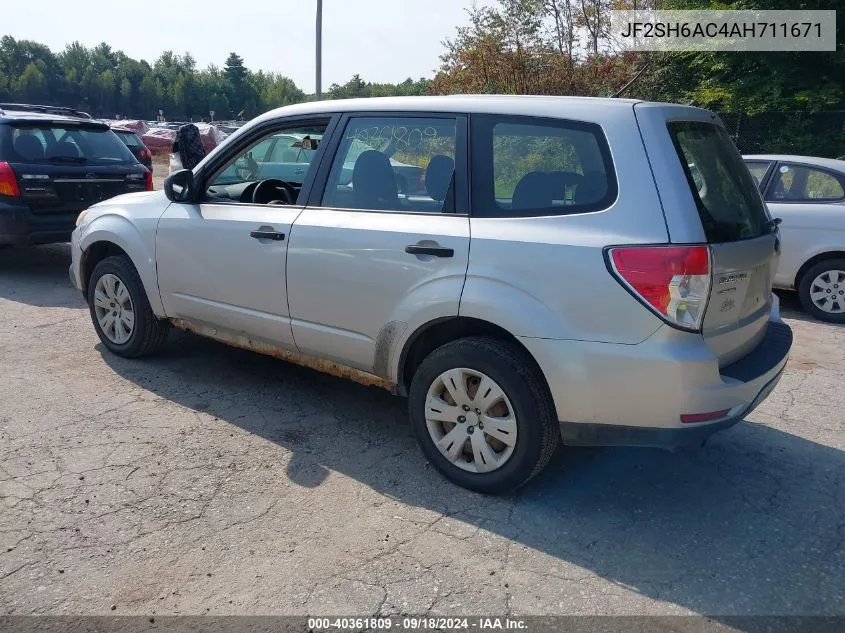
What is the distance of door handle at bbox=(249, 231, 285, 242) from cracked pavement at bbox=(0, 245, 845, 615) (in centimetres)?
109

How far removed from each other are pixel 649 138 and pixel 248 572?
2444 millimetres

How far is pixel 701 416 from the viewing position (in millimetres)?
3049

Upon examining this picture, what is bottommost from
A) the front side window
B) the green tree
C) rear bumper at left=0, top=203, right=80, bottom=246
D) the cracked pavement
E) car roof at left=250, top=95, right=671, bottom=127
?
the cracked pavement

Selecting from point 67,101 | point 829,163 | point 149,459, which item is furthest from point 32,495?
point 67,101

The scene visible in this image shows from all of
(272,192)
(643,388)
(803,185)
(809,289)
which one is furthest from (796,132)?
(643,388)

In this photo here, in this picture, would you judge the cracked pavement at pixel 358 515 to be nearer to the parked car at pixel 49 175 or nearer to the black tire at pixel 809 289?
the black tire at pixel 809 289

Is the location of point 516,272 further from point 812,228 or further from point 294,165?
point 812,228

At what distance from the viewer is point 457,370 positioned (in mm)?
3471

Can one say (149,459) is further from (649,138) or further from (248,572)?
(649,138)

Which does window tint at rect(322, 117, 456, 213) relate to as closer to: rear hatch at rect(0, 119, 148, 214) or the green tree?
rear hatch at rect(0, 119, 148, 214)

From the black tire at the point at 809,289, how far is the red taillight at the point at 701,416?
4.80 m

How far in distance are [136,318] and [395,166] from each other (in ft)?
7.82

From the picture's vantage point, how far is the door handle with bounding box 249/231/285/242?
4.09 metres

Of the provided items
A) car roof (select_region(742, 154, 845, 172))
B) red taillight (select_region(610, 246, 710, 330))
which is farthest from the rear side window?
car roof (select_region(742, 154, 845, 172))
